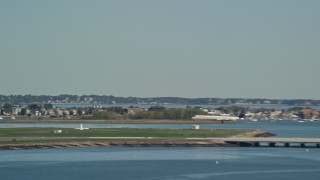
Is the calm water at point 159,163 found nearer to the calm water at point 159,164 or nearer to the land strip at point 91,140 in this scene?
the calm water at point 159,164

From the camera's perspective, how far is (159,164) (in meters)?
72.1

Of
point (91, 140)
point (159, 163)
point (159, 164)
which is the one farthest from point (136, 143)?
point (159, 164)

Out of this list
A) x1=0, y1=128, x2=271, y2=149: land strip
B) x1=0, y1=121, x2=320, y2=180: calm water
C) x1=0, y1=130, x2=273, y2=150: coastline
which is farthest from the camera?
x1=0, y1=130, x2=273, y2=150: coastline

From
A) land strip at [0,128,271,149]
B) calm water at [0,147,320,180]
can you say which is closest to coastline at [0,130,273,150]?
land strip at [0,128,271,149]

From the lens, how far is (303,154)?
285 feet

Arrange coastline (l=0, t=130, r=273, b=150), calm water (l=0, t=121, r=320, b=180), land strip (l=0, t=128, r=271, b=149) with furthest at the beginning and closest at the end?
coastline (l=0, t=130, r=273, b=150)
land strip (l=0, t=128, r=271, b=149)
calm water (l=0, t=121, r=320, b=180)

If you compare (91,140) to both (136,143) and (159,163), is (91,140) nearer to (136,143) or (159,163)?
(136,143)

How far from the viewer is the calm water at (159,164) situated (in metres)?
63.6

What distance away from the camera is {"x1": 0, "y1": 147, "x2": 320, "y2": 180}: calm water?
63562mm

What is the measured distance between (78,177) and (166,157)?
62.6 ft

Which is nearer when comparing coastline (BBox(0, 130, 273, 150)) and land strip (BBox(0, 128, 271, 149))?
land strip (BBox(0, 128, 271, 149))

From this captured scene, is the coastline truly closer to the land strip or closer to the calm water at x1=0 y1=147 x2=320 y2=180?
the land strip

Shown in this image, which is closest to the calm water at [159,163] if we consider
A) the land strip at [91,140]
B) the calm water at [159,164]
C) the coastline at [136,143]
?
the calm water at [159,164]

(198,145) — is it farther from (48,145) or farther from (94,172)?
(94,172)
